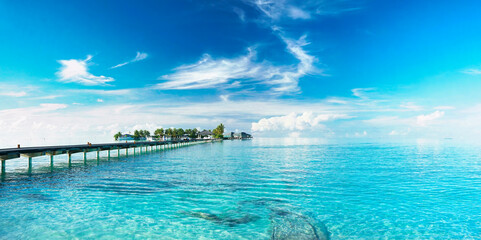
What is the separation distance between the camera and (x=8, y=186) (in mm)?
21922

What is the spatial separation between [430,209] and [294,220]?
8801 millimetres

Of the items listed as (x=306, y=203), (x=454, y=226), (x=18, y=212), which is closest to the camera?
(x=454, y=226)

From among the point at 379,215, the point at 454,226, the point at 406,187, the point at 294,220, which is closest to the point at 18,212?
the point at 294,220

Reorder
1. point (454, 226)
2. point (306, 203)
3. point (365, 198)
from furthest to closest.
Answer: point (365, 198)
point (306, 203)
point (454, 226)

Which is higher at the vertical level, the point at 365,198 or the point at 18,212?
the point at 18,212

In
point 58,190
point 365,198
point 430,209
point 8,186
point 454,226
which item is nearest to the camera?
point 454,226

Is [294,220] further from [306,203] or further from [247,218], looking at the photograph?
[306,203]

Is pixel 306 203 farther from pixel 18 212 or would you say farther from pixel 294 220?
pixel 18 212

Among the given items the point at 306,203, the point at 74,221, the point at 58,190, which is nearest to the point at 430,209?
the point at 306,203

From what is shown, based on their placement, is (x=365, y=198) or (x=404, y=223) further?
(x=365, y=198)

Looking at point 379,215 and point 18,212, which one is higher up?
point 18,212

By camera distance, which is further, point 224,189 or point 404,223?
point 224,189

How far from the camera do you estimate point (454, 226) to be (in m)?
12.6

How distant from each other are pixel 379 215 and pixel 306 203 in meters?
4.05
